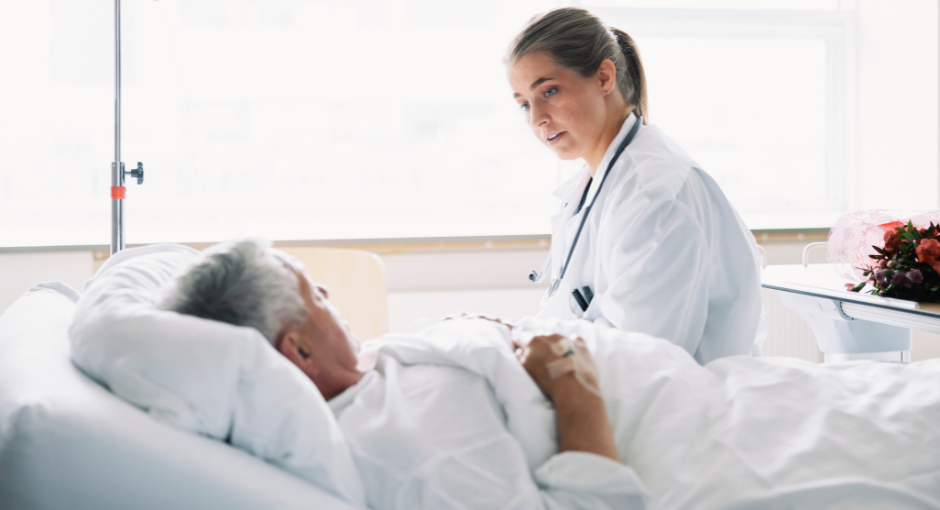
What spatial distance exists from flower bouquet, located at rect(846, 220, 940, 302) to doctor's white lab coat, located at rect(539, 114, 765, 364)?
1.42 feet

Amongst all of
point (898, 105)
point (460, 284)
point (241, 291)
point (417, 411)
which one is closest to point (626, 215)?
point (417, 411)

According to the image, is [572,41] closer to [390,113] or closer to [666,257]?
[666,257]

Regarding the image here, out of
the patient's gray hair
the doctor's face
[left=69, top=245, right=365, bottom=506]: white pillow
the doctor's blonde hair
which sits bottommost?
[left=69, top=245, right=365, bottom=506]: white pillow

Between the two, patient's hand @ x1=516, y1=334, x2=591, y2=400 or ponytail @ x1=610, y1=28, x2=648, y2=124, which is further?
ponytail @ x1=610, y1=28, x2=648, y2=124

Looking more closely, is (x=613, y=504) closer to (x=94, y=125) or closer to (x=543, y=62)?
(x=543, y=62)

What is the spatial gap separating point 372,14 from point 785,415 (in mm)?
2401

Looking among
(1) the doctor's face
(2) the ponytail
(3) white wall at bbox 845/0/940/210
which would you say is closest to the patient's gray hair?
(1) the doctor's face

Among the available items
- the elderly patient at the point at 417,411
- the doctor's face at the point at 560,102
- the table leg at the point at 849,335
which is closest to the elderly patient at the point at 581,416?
the elderly patient at the point at 417,411

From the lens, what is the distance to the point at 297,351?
35.3 inches

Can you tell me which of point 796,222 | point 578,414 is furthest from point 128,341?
point 796,222

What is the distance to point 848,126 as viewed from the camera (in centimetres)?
312

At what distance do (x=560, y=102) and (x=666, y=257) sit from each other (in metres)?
0.47

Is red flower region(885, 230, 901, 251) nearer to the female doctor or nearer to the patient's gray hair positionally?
the female doctor

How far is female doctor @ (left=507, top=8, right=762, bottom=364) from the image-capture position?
3.94ft
